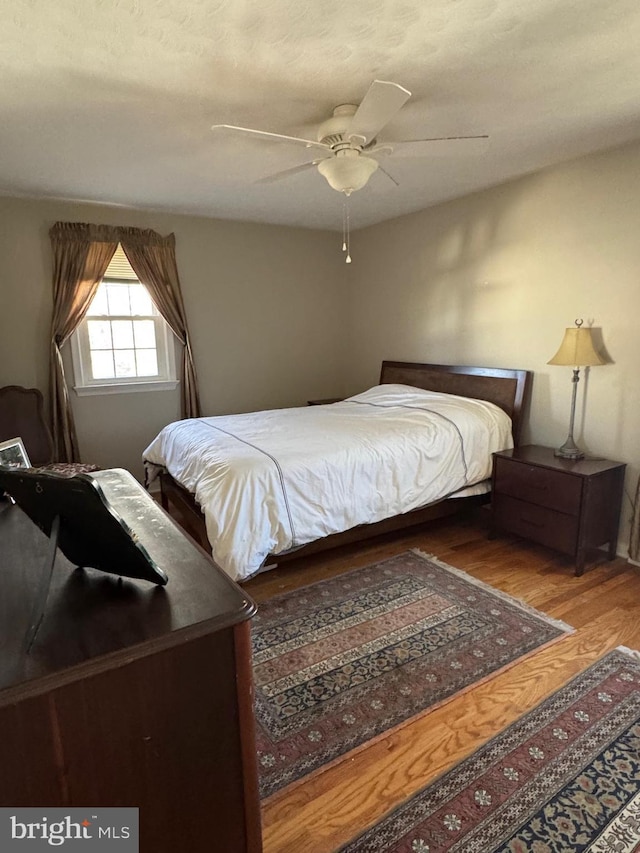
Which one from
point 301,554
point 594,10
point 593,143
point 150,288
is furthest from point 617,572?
point 150,288

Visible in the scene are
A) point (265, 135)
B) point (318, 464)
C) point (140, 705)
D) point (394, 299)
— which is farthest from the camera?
point (394, 299)

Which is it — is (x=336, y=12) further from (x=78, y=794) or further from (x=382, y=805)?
(x=382, y=805)

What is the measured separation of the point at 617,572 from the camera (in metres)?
2.89

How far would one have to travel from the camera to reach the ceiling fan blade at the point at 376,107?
177cm

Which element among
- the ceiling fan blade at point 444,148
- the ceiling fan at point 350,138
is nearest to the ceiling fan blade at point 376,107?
the ceiling fan at point 350,138

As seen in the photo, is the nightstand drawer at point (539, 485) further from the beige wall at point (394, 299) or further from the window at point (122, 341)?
the window at point (122, 341)

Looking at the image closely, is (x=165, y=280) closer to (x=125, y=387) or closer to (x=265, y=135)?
(x=125, y=387)

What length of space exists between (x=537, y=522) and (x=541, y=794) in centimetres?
174

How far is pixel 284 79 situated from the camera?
203cm

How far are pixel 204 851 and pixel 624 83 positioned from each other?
306 cm

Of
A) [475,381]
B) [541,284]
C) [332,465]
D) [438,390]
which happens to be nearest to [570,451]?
[475,381]

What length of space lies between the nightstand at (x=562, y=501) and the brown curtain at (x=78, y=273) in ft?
10.4

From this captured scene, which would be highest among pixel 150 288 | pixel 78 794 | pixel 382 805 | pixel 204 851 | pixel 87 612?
pixel 150 288

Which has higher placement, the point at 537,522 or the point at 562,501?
the point at 562,501
